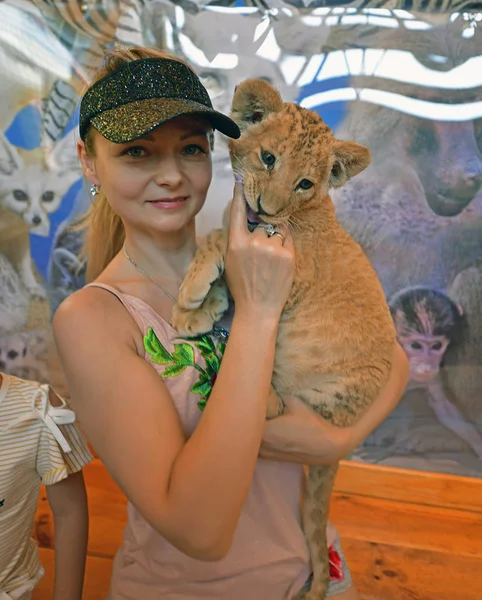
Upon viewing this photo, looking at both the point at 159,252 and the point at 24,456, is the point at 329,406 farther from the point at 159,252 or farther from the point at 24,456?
the point at 24,456

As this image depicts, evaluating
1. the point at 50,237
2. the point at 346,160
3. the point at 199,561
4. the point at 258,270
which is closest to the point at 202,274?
the point at 258,270

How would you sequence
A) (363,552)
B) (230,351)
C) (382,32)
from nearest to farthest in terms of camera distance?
1. (230,351)
2. (363,552)
3. (382,32)

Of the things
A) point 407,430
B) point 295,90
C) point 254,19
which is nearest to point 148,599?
point 407,430

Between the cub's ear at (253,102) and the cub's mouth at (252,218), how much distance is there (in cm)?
22

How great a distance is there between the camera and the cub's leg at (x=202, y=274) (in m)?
1.11

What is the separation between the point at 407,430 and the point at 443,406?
0.21m

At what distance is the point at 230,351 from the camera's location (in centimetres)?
95

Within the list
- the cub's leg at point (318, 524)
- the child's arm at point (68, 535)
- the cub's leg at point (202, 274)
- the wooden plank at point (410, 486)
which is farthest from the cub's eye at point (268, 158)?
the wooden plank at point (410, 486)

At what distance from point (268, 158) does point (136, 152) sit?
32 centimetres

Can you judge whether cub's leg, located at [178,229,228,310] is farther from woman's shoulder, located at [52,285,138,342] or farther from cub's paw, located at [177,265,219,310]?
woman's shoulder, located at [52,285,138,342]

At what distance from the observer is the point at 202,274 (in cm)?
112

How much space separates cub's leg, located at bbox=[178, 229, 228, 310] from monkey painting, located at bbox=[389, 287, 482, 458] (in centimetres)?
138

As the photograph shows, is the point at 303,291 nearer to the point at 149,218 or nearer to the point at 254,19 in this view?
the point at 149,218

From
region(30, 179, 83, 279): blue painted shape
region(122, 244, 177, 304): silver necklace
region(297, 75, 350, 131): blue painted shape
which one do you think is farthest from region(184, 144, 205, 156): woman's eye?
region(30, 179, 83, 279): blue painted shape
